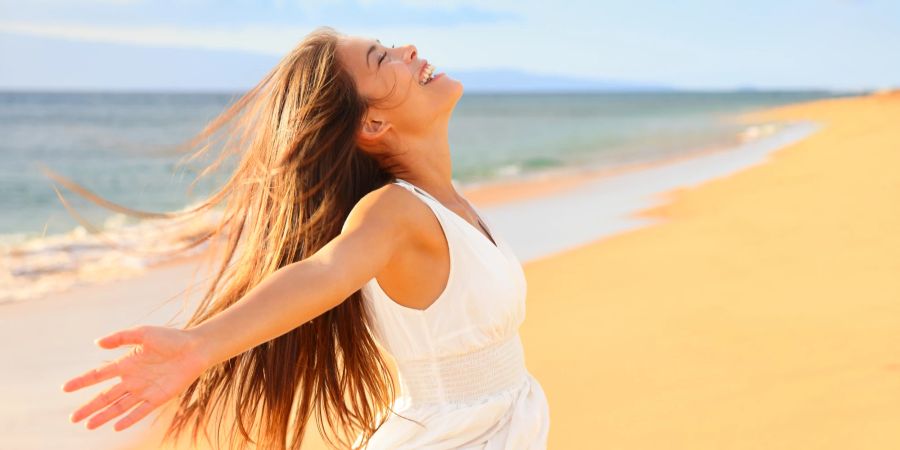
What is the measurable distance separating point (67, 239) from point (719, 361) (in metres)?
7.22

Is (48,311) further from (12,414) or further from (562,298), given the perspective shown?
(562,298)

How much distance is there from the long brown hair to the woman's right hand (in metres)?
0.71

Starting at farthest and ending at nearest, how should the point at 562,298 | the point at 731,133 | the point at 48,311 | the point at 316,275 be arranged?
the point at 731,133, the point at 48,311, the point at 562,298, the point at 316,275

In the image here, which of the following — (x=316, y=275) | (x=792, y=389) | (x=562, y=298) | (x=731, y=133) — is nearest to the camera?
(x=316, y=275)

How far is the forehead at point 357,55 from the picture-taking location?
247 cm

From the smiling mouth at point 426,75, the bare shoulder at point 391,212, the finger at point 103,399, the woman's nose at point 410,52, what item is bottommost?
the finger at point 103,399

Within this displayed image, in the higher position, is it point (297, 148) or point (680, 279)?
point (297, 148)

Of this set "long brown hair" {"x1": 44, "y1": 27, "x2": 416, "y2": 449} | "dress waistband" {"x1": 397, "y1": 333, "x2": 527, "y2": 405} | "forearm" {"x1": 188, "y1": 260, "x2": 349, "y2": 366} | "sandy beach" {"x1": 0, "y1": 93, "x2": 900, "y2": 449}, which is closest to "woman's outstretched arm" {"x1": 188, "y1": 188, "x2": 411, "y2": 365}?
"forearm" {"x1": 188, "y1": 260, "x2": 349, "y2": 366}

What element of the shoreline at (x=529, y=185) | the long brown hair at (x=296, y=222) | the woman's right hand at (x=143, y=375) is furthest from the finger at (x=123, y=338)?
the shoreline at (x=529, y=185)

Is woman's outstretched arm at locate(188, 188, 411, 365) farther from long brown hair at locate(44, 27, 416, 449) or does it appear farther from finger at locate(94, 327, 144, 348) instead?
long brown hair at locate(44, 27, 416, 449)

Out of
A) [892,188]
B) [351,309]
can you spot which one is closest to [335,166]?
[351,309]

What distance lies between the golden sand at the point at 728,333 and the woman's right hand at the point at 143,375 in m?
2.35

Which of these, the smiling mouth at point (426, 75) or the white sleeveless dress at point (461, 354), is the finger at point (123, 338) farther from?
the smiling mouth at point (426, 75)

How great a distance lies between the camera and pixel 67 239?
9.76 metres
